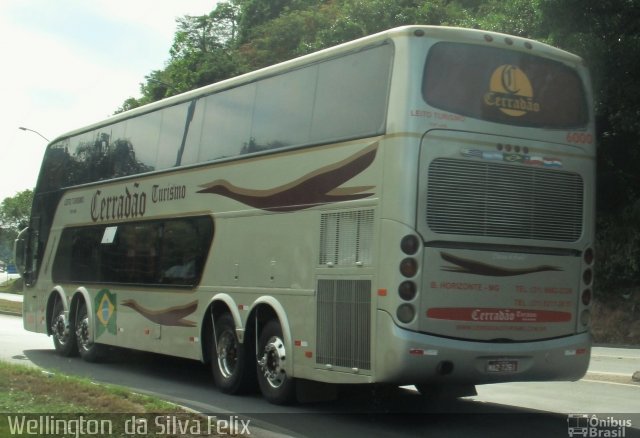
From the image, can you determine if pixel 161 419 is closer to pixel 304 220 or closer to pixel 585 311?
pixel 304 220

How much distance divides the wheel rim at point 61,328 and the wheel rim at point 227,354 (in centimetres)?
583

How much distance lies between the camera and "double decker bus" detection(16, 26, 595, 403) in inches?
375

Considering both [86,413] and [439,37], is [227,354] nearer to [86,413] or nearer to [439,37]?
[86,413]

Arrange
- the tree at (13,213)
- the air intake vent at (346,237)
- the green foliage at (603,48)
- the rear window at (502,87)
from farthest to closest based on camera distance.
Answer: the tree at (13,213) → the green foliage at (603,48) → the air intake vent at (346,237) → the rear window at (502,87)

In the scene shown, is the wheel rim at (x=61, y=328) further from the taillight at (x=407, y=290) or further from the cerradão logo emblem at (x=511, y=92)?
the cerradão logo emblem at (x=511, y=92)

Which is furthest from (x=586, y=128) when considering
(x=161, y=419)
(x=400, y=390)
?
(x=161, y=419)

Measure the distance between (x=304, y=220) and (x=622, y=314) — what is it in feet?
59.4

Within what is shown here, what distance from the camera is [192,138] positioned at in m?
13.8

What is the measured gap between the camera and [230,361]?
12.6 meters

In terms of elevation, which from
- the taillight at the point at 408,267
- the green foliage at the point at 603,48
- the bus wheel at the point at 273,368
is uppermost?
the green foliage at the point at 603,48

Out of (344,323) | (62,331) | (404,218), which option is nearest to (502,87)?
(404,218)

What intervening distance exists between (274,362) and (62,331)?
305 inches

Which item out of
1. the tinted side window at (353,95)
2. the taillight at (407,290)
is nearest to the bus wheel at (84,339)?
the tinted side window at (353,95)

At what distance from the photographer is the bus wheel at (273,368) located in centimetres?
1123
